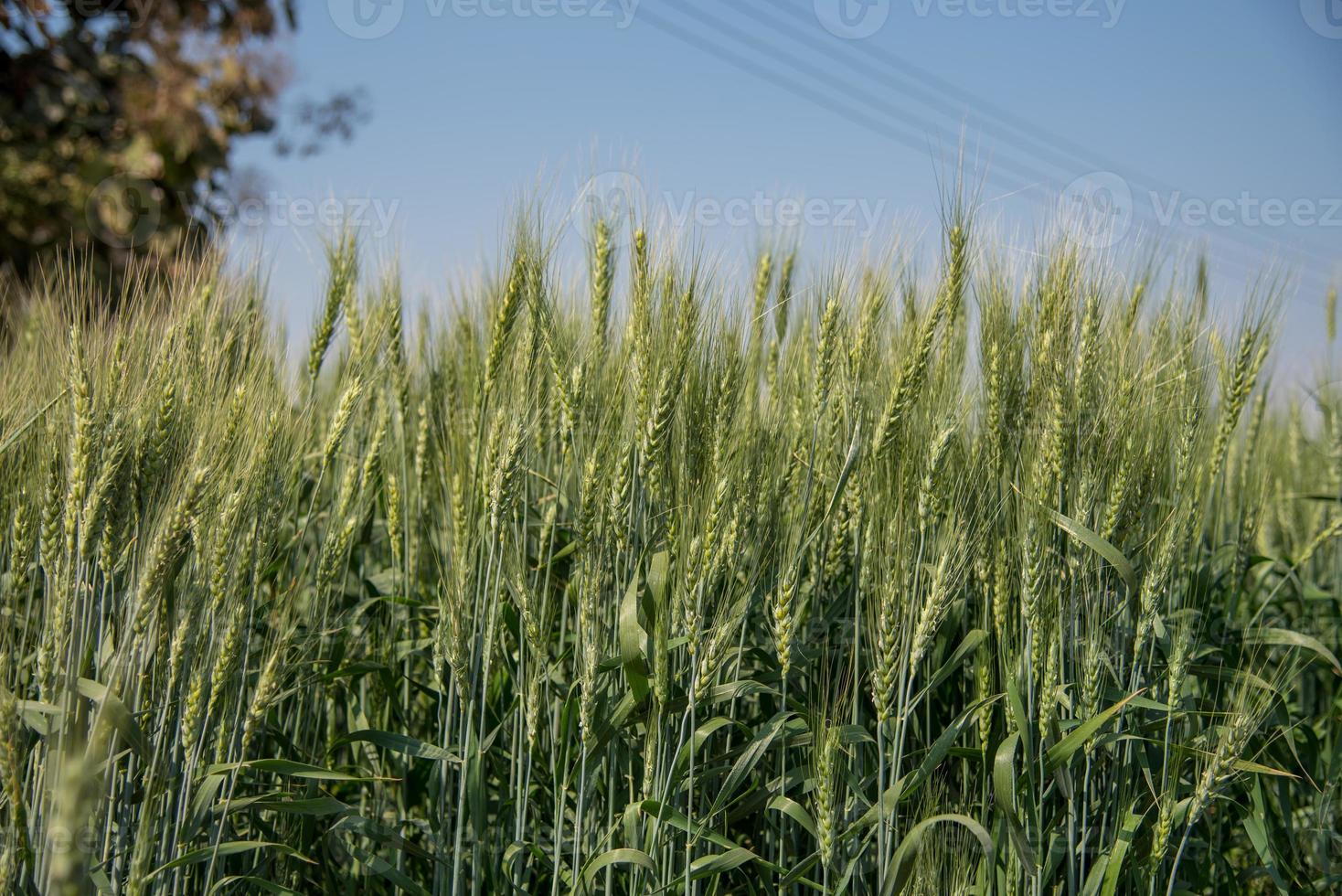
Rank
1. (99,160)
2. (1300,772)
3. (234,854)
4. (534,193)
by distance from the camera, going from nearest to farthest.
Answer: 1. (234,854)
2. (534,193)
3. (1300,772)
4. (99,160)

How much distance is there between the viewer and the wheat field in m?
1.38

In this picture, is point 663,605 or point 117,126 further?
point 117,126

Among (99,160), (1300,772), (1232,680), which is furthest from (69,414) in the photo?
(99,160)

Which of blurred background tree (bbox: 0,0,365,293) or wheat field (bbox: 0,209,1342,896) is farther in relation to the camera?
blurred background tree (bbox: 0,0,365,293)

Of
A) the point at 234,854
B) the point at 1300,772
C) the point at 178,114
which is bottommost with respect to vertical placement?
the point at 234,854

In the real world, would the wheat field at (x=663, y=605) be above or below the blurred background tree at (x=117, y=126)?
below

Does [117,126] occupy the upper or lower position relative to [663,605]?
upper

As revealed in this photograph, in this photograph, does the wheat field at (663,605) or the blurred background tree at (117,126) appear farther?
the blurred background tree at (117,126)

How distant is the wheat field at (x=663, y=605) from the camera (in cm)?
138

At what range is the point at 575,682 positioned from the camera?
4.70ft

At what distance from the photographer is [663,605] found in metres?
1.46

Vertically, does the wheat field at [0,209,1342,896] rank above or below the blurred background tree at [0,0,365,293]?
below

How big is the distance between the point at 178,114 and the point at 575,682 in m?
3.78

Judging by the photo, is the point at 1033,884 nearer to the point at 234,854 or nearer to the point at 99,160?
the point at 234,854
